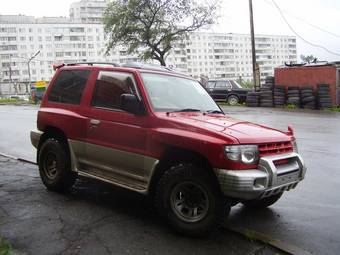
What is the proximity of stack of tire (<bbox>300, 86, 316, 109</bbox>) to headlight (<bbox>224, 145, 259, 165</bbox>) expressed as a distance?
63.1 feet

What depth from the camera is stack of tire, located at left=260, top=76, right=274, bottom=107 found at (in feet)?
79.2

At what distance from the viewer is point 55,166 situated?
20.6 ft

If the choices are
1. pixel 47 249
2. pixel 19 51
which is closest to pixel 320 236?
pixel 47 249

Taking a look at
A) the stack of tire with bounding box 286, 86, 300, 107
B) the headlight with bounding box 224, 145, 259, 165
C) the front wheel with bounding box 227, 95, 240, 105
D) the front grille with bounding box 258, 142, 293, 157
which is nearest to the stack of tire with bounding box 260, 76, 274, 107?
the stack of tire with bounding box 286, 86, 300, 107

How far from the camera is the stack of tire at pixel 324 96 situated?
21859mm

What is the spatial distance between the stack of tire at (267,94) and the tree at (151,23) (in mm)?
12208

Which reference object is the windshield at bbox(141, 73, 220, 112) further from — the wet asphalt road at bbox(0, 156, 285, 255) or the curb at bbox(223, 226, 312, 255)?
the curb at bbox(223, 226, 312, 255)

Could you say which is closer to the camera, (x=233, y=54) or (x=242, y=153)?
(x=242, y=153)

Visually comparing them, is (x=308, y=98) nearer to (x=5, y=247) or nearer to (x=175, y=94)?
(x=175, y=94)

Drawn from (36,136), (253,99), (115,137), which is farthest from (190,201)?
(253,99)

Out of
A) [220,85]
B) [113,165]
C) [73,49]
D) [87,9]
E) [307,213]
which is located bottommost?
[307,213]

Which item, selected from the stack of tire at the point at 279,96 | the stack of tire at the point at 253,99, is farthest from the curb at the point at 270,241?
the stack of tire at the point at 253,99

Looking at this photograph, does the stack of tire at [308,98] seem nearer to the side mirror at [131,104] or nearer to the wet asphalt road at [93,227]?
the wet asphalt road at [93,227]

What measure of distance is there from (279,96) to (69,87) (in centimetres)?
1918
